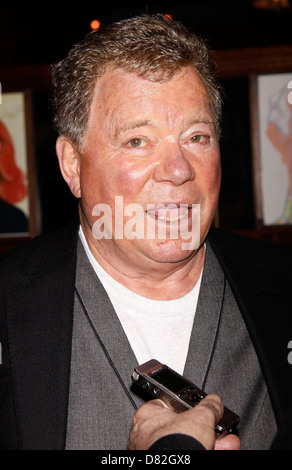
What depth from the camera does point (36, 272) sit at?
164 centimetres

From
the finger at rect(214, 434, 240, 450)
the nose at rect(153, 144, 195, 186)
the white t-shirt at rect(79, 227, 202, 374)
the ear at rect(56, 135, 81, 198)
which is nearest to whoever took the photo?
the finger at rect(214, 434, 240, 450)

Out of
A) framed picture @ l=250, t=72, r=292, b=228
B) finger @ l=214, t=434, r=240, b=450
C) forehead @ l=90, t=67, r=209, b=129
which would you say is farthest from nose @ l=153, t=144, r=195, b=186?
framed picture @ l=250, t=72, r=292, b=228

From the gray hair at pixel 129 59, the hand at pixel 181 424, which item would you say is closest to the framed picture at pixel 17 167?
the gray hair at pixel 129 59

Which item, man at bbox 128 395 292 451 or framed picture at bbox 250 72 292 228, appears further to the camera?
framed picture at bbox 250 72 292 228

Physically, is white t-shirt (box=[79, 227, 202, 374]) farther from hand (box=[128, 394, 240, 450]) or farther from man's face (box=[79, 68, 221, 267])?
hand (box=[128, 394, 240, 450])

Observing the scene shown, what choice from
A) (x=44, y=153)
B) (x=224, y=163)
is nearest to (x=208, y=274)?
(x=224, y=163)

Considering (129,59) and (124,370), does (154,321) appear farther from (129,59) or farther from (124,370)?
(129,59)

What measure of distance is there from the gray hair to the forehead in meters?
0.02

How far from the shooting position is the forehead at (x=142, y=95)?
1502mm

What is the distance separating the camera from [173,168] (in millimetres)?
1487

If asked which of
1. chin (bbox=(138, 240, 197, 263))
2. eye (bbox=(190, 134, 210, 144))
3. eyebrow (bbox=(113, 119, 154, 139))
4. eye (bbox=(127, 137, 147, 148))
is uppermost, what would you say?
eyebrow (bbox=(113, 119, 154, 139))

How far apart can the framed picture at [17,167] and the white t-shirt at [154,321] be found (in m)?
1.68

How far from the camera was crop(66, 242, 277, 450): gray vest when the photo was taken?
145cm

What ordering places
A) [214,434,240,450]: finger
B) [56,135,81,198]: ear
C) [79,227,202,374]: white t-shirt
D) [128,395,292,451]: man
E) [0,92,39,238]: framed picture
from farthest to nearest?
[0,92,39,238]: framed picture < [56,135,81,198]: ear < [79,227,202,374]: white t-shirt < [214,434,240,450]: finger < [128,395,292,451]: man
